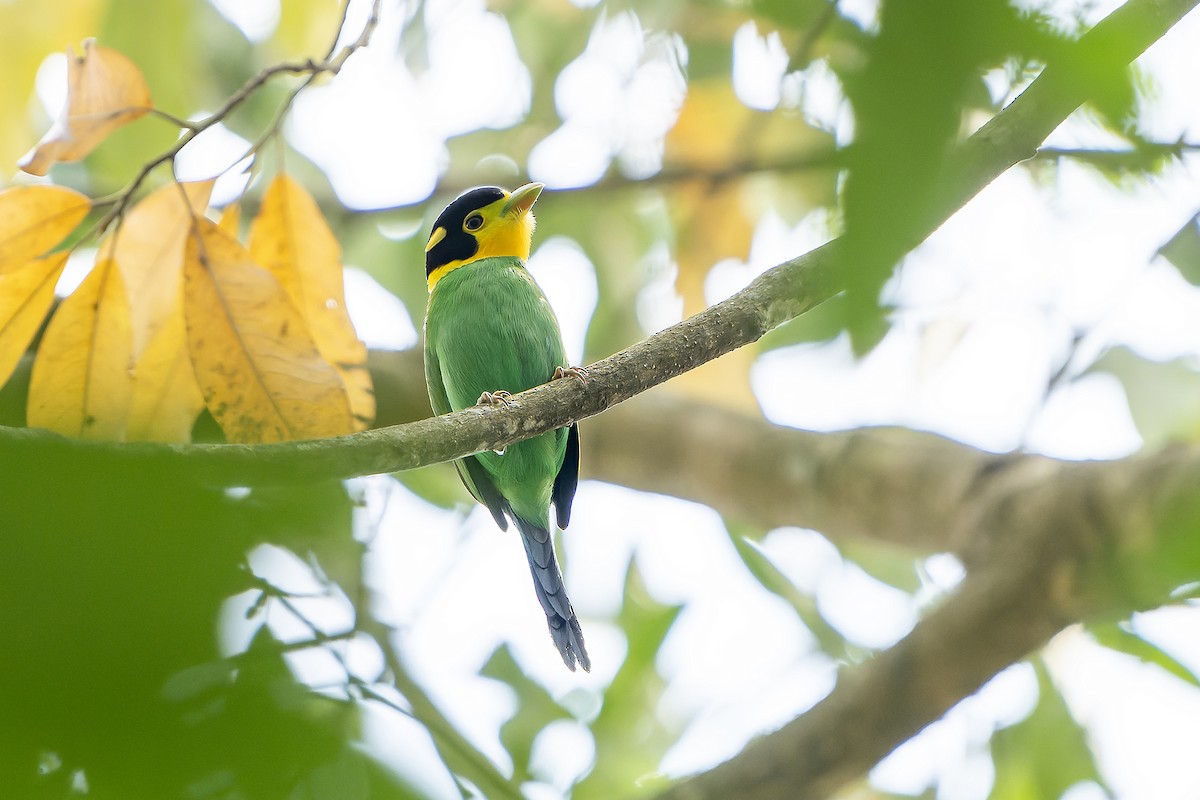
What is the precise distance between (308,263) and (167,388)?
496 mm

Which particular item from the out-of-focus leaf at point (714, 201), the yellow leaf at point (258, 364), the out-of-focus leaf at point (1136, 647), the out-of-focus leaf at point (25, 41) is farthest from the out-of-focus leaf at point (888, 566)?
the out-of-focus leaf at point (25, 41)

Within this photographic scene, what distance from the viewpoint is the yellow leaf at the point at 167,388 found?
2.69 meters

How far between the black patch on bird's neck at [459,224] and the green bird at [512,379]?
0.27 meters

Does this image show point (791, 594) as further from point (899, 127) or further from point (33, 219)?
point (899, 127)

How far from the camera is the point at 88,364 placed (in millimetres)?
2535

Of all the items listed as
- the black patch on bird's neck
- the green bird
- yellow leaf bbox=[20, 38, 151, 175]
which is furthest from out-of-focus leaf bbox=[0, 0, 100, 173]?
yellow leaf bbox=[20, 38, 151, 175]

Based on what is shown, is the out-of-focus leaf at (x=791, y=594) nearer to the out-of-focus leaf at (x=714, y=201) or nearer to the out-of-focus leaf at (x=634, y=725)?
the out-of-focus leaf at (x=634, y=725)

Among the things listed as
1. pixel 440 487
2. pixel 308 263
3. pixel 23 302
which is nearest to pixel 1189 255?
pixel 308 263

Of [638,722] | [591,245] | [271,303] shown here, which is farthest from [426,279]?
[271,303]

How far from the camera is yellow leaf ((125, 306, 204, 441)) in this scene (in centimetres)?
269

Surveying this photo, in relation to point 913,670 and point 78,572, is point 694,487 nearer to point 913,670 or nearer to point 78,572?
point 913,670

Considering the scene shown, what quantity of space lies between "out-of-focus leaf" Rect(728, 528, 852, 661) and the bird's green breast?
4.13 ft

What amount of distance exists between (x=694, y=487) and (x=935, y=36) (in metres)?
3.82

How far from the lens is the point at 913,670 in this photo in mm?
3246
